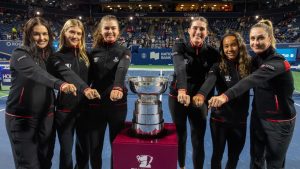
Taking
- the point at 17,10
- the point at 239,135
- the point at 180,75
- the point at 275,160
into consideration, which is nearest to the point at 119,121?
the point at 180,75

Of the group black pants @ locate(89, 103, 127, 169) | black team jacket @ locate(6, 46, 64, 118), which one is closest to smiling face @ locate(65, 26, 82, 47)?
black team jacket @ locate(6, 46, 64, 118)

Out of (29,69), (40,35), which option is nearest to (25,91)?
(29,69)

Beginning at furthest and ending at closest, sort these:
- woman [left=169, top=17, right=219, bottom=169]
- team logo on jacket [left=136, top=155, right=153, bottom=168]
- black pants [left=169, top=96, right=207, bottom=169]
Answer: black pants [left=169, top=96, right=207, bottom=169] → woman [left=169, top=17, right=219, bottom=169] → team logo on jacket [left=136, top=155, right=153, bottom=168]

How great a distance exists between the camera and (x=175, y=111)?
3.05 meters

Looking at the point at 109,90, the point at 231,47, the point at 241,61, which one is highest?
the point at 231,47

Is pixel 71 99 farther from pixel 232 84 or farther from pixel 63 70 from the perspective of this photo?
pixel 232 84

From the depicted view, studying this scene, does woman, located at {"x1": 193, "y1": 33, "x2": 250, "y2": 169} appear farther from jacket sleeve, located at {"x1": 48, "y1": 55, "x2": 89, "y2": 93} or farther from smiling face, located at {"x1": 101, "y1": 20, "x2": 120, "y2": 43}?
jacket sleeve, located at {"x1": 48, "y1": 55, "x2": 89, "y2": 93}

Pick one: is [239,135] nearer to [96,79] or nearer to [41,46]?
[96,79]

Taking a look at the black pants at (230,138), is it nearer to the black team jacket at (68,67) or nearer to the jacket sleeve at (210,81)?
the jacket sleeve at (210,81)

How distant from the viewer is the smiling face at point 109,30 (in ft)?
8.16

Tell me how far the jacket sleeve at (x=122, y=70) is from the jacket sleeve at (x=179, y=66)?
45 centimetres

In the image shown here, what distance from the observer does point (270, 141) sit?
2381 mm

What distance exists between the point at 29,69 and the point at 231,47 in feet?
5.48

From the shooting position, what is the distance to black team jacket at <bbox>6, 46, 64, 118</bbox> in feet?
7.01
